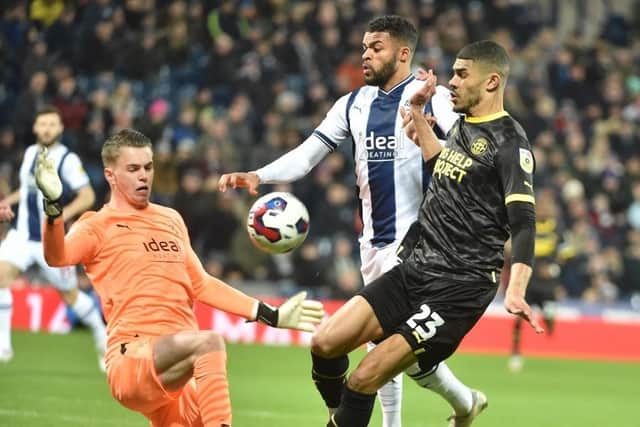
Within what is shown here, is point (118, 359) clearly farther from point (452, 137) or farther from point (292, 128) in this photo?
point (292, 128)

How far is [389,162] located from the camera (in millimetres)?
7887

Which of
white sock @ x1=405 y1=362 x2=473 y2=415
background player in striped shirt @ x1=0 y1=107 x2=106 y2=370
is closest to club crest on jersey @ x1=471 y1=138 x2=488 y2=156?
white sock @ x1=405 y1=362 x2=473 y2=415

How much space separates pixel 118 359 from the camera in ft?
20.5

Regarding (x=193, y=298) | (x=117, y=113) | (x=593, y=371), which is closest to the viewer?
(x=193, y=298)

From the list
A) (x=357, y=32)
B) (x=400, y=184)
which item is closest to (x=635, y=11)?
(x=357, y=32)

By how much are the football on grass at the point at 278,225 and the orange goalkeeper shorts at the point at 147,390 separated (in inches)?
54.5

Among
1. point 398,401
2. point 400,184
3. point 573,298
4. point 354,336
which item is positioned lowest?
point 573,298

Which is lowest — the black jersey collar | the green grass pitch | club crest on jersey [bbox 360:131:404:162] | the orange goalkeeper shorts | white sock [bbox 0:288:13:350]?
the green grass pitch

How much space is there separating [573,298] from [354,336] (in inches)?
530

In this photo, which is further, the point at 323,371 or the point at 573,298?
the point at 573,298

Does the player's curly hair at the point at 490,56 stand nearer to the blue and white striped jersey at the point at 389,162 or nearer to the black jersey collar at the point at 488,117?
the black jersey collar at the point at 488,117

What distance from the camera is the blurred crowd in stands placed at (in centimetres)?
1900

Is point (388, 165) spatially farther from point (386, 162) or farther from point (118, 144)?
point (118, 144)

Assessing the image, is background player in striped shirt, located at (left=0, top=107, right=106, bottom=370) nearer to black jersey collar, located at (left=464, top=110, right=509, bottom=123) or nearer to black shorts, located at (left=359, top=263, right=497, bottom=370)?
black shorts, located at (left=359, top=263, right=497, bottom=370)
